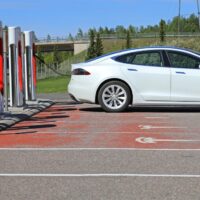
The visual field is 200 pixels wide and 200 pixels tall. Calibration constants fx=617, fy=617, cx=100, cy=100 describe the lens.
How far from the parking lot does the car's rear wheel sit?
3.53 feet

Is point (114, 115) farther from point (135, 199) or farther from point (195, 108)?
point (135, 199)

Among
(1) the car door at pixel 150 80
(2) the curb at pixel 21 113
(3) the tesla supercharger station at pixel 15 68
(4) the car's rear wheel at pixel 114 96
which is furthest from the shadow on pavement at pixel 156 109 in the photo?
(3) the tesla supercharger station at pixel 15 68

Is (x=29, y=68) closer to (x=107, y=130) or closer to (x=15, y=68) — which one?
(x=15, y=68)

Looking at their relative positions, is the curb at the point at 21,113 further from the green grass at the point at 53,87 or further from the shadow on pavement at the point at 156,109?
the green grass at the point at 53,87

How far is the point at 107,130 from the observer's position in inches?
440

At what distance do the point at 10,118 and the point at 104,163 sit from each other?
522cm

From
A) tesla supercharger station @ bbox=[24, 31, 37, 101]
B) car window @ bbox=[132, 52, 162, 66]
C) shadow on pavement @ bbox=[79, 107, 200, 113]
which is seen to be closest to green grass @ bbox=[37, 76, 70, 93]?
tesla supercharger station @ bbox=[24, 31, 37, 101]

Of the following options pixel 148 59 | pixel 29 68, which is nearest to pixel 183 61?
pixel 148 59

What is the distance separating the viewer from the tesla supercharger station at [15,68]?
15.0 m

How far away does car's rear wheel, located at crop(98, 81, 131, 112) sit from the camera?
14.6 m

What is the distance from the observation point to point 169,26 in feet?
507

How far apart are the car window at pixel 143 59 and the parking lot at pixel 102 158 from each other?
173 cm

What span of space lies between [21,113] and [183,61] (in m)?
4.03

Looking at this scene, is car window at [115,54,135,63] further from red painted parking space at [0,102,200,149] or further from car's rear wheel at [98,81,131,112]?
red painted parking space at [0,102,200,149]
